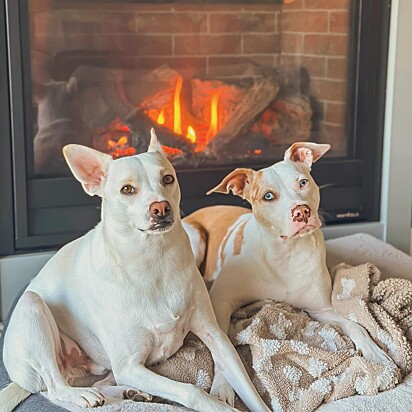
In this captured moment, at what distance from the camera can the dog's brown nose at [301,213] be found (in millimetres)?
1852

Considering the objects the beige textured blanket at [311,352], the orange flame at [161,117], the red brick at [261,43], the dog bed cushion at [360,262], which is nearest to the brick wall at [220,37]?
the red brick at [261,43]

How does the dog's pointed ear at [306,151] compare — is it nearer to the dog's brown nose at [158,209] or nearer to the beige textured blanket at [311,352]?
the beige textured blanket at [311,352]

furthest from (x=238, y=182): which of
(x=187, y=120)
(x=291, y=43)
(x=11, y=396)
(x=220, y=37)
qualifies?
(x=291, y=43)

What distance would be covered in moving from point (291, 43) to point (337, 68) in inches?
7.7

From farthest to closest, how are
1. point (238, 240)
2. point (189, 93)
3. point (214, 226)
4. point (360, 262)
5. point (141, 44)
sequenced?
point (189, 93)
point (141, 44)
point (360, 262)
point (214, 226)
point (238, 240)

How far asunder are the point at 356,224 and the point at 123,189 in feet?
4.96

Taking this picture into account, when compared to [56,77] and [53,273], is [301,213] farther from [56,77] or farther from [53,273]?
[56,77]

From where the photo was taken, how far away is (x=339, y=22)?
291cm

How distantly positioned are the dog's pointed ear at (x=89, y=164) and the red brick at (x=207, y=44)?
109 cm

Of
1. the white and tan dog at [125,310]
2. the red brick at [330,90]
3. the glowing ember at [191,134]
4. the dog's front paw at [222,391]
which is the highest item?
the red brick at [330,90]

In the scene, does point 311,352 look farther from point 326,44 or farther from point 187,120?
point 326,44

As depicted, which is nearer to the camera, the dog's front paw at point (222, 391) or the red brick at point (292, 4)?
the dog's front paw at point (222, 391)

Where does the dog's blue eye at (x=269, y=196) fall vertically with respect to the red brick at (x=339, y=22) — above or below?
below

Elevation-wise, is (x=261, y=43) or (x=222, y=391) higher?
(x=261, y=43)
